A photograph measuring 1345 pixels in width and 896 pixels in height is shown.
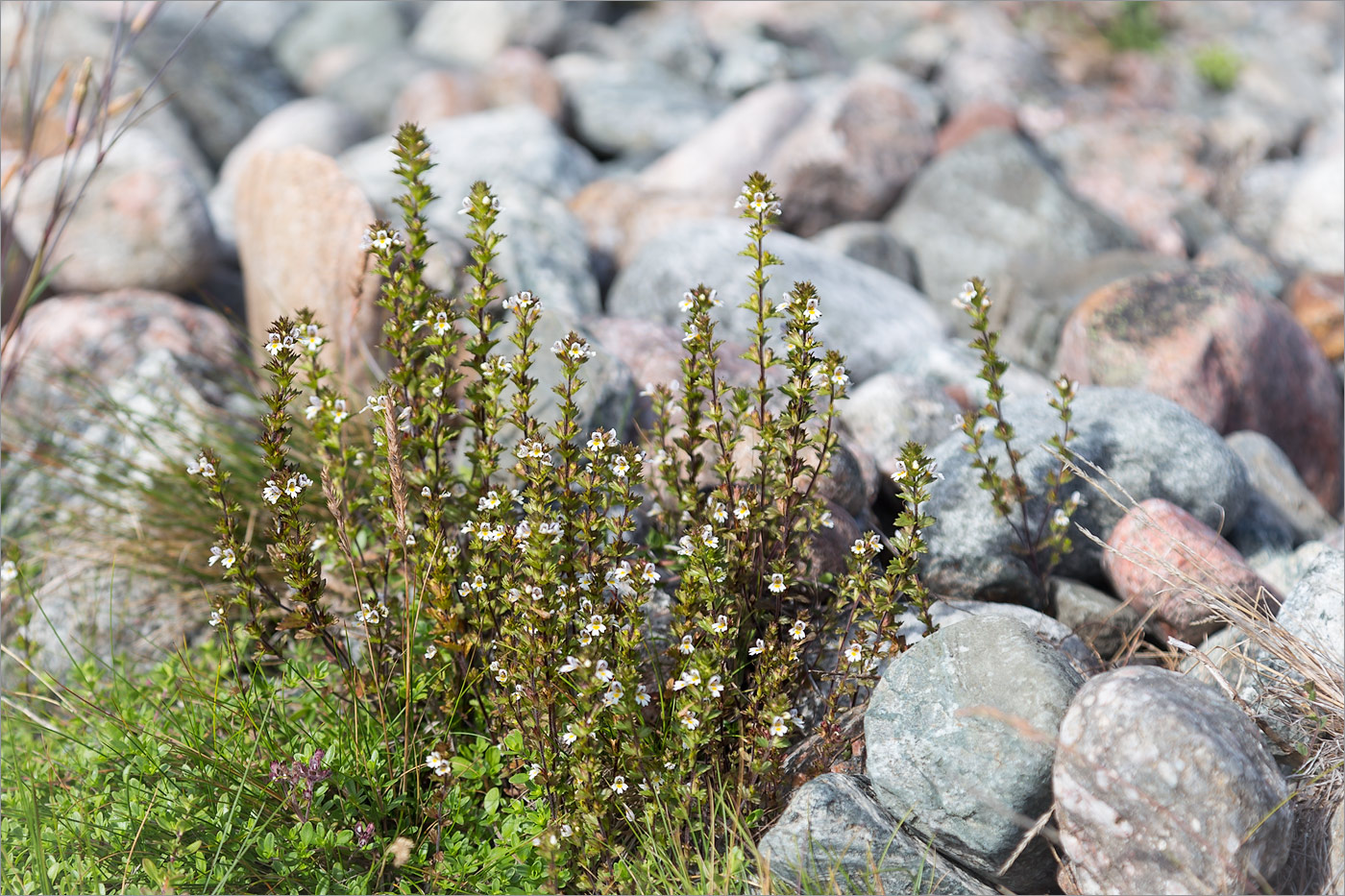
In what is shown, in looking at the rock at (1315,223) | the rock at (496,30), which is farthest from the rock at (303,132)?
the rock at (1315,223)

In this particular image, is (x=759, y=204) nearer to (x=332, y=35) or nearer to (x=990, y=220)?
(x=990, y=220)

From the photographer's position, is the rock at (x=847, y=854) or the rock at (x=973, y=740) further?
the rock at (x=847, y=854)

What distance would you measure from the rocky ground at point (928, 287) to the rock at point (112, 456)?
32mm

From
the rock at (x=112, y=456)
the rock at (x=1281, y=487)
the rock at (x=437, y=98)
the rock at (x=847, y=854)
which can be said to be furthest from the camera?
the rock at (x=437, y=98)

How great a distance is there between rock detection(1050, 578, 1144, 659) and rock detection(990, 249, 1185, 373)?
2.47m

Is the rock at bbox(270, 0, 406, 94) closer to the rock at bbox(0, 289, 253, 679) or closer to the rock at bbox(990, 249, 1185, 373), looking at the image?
the rock at bbox(0, 289, 253, 679)

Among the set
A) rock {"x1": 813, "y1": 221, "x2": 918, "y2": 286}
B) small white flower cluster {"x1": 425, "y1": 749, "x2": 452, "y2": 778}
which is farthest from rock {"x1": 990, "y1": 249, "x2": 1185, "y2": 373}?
small white flower cluster {"x1": 425, "y1": 749, "x2": 452, "y2": 778}

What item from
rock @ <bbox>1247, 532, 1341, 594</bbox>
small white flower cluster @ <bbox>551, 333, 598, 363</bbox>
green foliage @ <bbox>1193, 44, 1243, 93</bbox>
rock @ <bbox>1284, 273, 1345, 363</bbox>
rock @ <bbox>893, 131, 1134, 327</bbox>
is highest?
small white flower cluster @ <bbox>551, 333, 598, 363</bbox>

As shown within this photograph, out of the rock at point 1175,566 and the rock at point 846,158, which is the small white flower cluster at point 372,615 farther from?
the rock at point 846,158

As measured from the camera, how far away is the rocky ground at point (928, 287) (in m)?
2.51

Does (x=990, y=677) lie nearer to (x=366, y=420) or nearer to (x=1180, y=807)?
(x=1180, y=807)

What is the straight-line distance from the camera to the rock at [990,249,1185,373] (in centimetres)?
582

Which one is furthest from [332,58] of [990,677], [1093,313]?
[990,677]

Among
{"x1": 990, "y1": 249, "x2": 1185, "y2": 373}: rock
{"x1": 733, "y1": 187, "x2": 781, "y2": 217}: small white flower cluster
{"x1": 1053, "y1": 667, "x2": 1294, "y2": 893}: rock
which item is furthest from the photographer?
{"x1": 990, "y1": 249, "x2": 1185, "y2": 373}: rock
